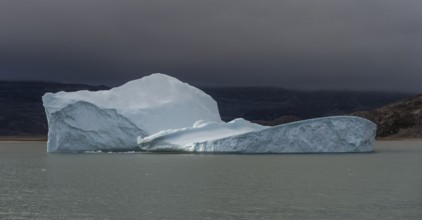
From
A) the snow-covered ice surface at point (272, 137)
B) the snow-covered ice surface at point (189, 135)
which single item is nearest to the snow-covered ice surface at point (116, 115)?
the snow-covered ice surface at point (189, 135)

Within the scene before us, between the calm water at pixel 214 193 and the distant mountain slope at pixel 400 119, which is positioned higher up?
the distant mountain slope at pixel 400 119

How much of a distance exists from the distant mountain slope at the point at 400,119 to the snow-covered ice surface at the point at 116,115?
83.0m

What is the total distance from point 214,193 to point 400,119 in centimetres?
11839

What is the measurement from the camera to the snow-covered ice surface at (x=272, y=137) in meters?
41.6

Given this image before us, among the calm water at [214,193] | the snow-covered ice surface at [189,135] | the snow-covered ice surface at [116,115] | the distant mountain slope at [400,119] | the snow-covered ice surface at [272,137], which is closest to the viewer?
the calm water at [214,193]

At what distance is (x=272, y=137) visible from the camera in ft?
137

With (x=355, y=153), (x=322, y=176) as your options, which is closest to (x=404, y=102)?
(x=355, y=153)

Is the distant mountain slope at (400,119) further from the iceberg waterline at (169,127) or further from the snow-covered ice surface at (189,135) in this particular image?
the snow-covered ice surface at (189,135)

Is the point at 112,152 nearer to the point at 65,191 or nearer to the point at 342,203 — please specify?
the point at 65,191

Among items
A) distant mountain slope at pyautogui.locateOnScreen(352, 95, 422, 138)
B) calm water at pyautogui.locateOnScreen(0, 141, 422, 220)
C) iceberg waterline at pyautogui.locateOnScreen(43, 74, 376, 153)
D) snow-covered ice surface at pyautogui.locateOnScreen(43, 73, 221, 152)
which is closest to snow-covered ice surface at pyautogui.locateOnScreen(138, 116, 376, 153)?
iceberg waterline at pyautogui.locateOnScreen(43, 74, 376, 153)

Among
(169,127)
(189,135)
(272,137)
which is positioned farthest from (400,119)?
(189,135)

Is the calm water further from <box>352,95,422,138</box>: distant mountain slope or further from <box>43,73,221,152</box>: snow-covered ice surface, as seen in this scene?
<box>352,95,422,138</box>: distant mountain slope

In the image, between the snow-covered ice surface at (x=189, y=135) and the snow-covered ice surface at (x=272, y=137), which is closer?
the snow-covered ice surface at (x=272, y=137)

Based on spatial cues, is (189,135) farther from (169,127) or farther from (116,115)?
(116,115)
